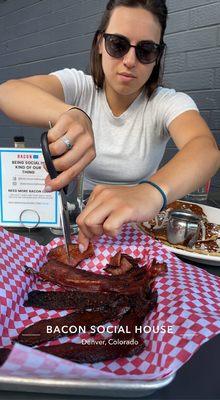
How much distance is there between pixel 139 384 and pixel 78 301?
1.38 feet

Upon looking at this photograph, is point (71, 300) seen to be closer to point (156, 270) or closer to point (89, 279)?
point (89, 279)

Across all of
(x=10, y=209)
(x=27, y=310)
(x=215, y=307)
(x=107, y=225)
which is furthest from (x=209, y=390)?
(x=10, y=209)

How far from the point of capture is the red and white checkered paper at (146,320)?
57 centimetres

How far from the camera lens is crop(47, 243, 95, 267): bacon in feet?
3.72

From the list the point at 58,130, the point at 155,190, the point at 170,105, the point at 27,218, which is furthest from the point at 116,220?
the point at 170,105

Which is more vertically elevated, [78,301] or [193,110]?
[193,110]

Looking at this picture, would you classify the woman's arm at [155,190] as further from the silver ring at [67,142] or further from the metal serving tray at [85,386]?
the metal serving tray at [85,386]

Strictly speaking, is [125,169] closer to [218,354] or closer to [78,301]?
[78,301]

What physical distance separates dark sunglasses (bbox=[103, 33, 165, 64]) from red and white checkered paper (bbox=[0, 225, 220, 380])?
2.53 ft

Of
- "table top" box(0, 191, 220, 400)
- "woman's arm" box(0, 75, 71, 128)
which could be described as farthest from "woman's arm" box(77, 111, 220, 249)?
"woman's arm" box(0, 75, 71, 128)

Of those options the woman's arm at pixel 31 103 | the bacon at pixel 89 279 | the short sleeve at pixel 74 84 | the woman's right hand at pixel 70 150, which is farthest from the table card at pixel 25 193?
the short sleeve at pixel 74 84

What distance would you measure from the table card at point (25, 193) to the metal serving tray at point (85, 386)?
0.78 metres

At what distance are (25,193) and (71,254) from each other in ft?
1.15

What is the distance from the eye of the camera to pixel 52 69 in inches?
172
